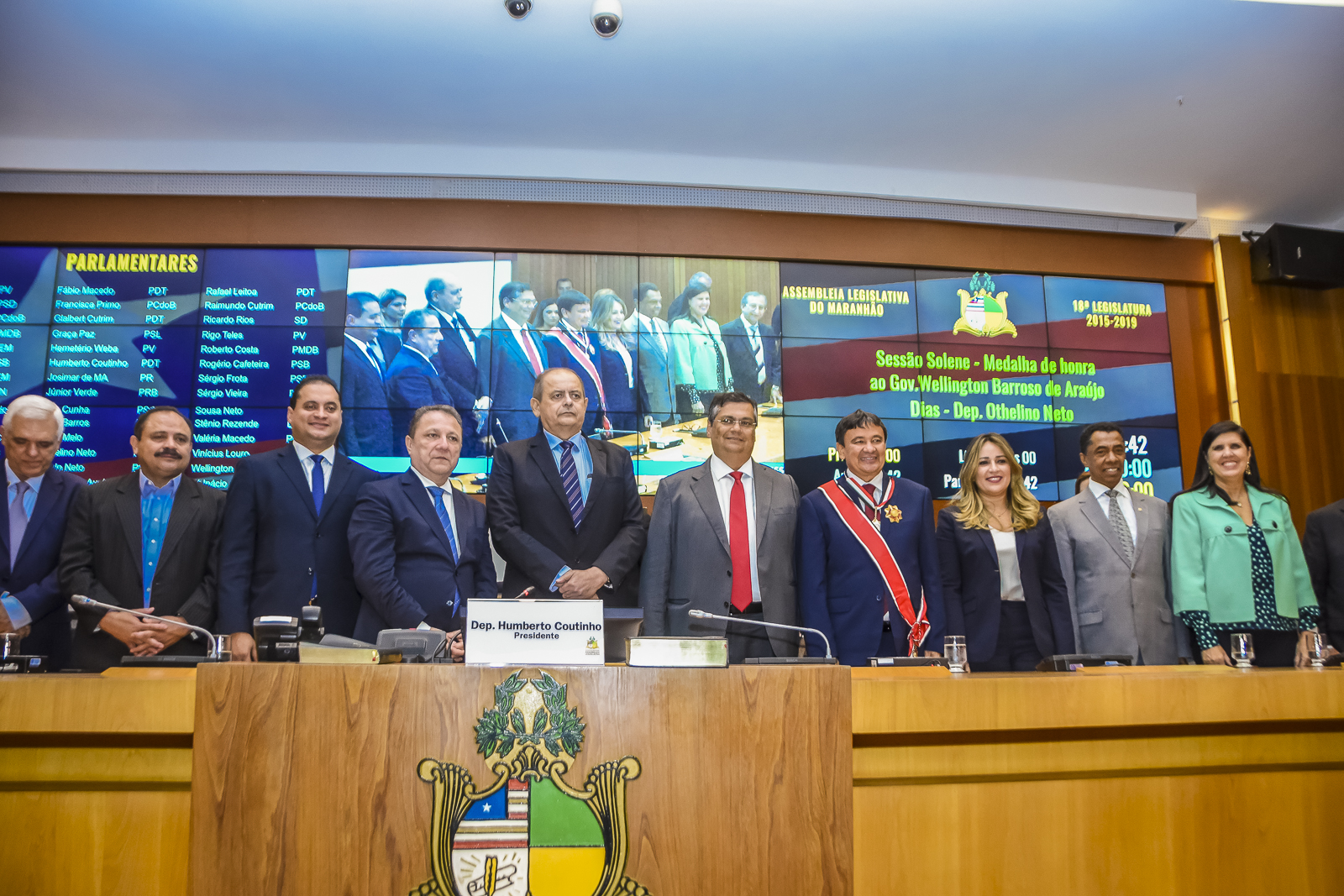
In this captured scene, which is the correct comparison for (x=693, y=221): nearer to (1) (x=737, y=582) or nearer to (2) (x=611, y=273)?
(2) (x=611, y=273)

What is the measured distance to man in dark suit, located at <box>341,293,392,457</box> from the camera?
16.3 ft

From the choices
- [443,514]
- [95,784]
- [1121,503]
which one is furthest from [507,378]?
[95,784]

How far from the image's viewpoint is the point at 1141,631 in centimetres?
351

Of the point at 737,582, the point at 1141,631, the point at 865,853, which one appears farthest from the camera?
the point at 1141,631

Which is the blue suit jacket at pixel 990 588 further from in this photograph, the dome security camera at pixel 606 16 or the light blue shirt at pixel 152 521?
the light blue shirt at pixel 152 521

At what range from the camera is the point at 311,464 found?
3.32 metres

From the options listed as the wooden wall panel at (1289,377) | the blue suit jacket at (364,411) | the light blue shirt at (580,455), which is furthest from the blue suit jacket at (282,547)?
the wooden wall panel at (1289,377)

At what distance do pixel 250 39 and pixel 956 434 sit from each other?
456cm

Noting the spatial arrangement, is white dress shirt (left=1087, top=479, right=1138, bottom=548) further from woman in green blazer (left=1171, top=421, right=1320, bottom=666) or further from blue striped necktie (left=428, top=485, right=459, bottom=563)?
blue striped necktie (left=428, top=485, right=459, bottom=563)

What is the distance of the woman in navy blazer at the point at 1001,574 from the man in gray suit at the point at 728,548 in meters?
0.64

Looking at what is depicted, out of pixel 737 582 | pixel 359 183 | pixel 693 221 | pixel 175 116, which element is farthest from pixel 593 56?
pixel 737 582

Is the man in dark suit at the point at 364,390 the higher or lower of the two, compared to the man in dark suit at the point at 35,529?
higher

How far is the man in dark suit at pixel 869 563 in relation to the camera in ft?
10.2

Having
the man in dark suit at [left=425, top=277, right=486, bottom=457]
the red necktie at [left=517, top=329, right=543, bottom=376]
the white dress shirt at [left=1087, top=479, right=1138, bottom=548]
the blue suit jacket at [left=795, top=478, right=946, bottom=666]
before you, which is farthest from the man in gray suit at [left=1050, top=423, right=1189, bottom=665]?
the man in dark suit at [left=425, top=277, right=486, bottom=457]
